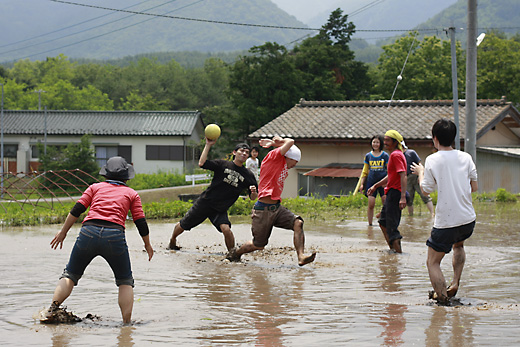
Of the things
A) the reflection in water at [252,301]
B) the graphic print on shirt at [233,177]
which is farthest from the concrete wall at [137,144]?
the reflection in water at [252,301]

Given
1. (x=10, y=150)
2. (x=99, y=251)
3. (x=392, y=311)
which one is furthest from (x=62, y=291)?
(x=10, y=150)

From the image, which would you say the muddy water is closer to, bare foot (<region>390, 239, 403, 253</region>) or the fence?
bare foot (<region>390, 239, 403, 253</region>)

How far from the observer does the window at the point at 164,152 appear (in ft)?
163

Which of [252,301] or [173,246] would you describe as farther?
[173,246]

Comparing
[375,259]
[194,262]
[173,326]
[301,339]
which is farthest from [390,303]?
[194,262]

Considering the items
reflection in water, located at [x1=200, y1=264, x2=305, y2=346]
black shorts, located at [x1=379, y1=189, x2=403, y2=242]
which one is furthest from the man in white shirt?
black shorts, located at [x1=379, y1=189, x2=403, y2=242]

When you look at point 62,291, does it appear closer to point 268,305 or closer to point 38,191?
point 268,305

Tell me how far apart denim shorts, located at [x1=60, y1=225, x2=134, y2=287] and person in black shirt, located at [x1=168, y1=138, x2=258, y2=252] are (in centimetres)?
355

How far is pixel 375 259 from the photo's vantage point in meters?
9.59

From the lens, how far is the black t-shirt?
379 inches

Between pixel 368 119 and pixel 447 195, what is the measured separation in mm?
22279

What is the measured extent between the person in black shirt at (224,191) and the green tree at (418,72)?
3699cm

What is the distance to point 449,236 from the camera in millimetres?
6352

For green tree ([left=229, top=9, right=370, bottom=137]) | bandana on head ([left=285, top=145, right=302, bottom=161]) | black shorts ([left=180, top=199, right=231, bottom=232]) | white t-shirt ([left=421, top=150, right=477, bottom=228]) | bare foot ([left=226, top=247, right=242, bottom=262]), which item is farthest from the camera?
green tree ([left=229, top=9, right=370, bottom=137])
